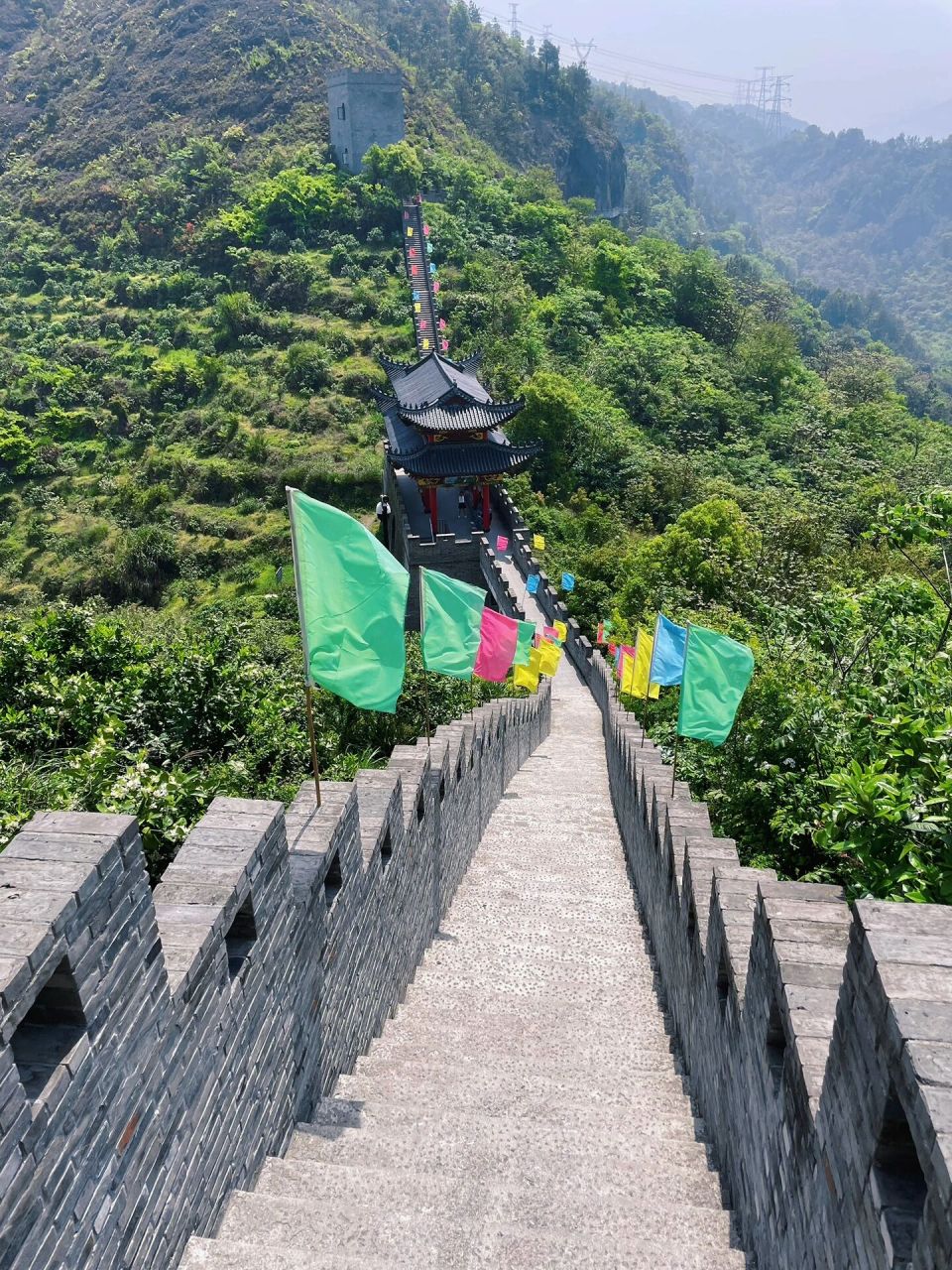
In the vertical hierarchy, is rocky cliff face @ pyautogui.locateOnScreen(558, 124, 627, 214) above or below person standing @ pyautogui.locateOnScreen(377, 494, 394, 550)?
above

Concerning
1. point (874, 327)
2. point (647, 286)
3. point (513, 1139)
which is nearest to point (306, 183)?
point (647, 286)

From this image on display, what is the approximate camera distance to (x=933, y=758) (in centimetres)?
528

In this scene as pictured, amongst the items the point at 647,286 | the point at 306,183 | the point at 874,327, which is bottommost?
the point at 874,327

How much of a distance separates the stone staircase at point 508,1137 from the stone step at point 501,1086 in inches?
0.5

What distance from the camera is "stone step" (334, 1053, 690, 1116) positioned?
15.4ft

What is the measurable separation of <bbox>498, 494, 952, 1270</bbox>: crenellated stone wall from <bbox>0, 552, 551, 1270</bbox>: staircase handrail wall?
2020 millimetres

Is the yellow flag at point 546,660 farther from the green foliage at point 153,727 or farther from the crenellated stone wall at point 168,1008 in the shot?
the crenellated stone wall at point 168,1008

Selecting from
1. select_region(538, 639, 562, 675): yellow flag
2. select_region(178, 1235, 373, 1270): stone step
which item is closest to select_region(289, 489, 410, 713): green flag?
select_region(178, 1235, 373, 1270): stone step

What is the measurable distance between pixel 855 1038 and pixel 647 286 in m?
58.6

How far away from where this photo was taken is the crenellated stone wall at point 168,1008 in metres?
2.42

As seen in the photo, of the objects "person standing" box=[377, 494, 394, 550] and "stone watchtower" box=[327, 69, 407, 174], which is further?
"stone watchtower" box=[327, 69, 407, 174]

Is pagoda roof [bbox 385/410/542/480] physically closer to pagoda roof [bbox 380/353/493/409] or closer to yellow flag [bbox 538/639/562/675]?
pagoda roof [bbox 380/353/493/409]

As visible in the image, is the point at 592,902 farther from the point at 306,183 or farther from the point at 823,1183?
the point at 306,183

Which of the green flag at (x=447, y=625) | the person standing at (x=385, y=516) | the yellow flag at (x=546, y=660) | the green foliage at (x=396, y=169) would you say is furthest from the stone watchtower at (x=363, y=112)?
the green flag at (x=447, y=625)
